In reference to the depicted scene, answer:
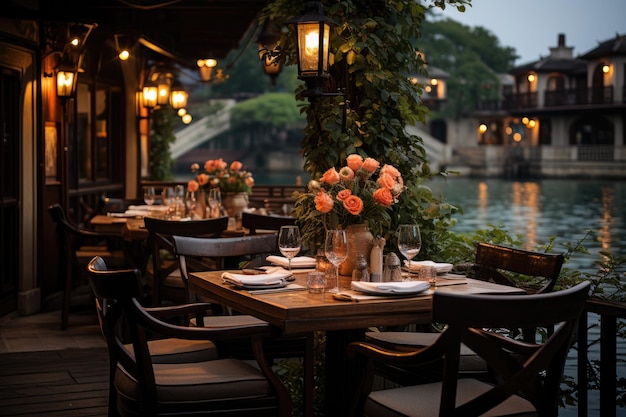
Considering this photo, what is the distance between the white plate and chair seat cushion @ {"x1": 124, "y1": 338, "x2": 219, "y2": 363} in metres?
0.70

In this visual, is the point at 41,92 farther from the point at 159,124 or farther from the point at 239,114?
the point at 239,114

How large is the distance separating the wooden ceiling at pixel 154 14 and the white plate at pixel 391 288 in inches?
169

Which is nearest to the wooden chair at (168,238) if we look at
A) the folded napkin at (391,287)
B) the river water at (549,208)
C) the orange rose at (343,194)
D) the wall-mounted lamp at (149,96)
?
the orange rose at (343,194)

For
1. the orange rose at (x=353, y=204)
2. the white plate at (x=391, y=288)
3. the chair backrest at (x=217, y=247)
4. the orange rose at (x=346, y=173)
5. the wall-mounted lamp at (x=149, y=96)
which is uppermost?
the wall-mounted lamp at (x=149, y=96)

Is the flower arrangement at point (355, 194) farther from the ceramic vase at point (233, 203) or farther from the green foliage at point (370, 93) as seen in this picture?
the ceramic vase at point (233, 203)

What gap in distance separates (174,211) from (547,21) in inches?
4500

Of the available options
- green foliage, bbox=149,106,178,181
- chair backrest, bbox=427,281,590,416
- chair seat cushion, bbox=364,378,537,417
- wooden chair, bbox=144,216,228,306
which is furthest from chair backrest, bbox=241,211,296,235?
green foliage, bbox=149,106,178,181

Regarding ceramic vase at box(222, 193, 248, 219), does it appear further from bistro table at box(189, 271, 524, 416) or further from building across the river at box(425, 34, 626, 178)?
building across the river at box(425, 34, 626, 178)

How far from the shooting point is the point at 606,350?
3.77 metres

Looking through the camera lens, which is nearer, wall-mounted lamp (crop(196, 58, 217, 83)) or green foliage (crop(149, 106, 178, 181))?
wall-mounted lamp (crop(196, 58, 217, 83))

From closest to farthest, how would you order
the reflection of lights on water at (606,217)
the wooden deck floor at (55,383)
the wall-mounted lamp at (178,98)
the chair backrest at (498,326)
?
the chair backrest at (498,326)
the wooden deck floor at (55,383)
the wall-mounted lamp at (178,98)
the reflection of lights on water at (606,217)

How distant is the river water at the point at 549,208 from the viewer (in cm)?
2639

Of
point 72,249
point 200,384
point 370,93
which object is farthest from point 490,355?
point 72,249

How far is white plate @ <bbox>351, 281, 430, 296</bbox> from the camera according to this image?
354cm
